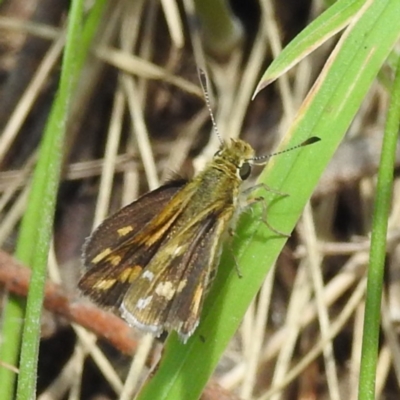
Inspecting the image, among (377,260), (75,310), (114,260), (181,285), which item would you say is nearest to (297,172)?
(377,260)

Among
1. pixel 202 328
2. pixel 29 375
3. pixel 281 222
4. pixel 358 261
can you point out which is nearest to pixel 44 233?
pixel 29 375

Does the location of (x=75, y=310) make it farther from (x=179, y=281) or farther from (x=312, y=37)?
(x=312, y=37)

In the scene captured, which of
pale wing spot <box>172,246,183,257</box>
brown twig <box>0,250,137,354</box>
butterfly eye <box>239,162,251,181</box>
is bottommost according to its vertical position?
brown twig <box>0,250,137,354</box>

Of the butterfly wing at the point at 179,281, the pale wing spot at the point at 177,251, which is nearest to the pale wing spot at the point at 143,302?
the butterfly wing at the point at 179,281

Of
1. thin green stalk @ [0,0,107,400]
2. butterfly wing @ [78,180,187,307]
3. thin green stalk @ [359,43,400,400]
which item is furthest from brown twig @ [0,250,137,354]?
thin green stalk @ [359,43,400,400]

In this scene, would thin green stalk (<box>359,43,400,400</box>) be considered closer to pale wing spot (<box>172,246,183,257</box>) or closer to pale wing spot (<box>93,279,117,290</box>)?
pale wing spot (<box>172,246,183,257</box>)

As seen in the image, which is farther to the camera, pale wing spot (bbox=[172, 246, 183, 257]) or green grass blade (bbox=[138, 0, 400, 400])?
pale wing spot (bbox=[172, 246, 183, 257])

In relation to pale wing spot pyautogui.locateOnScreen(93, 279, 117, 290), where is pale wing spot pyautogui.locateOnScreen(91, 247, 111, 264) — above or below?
above
